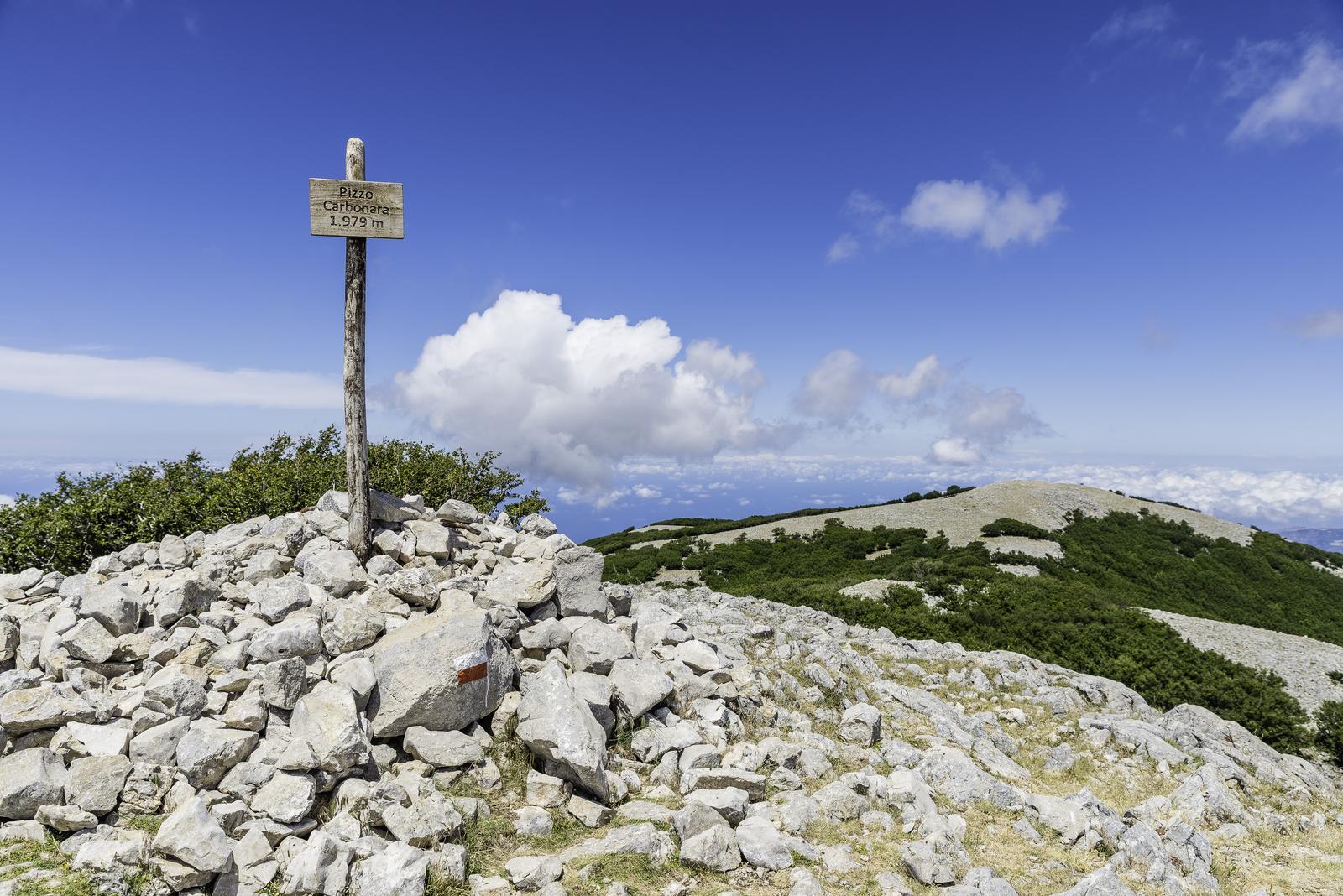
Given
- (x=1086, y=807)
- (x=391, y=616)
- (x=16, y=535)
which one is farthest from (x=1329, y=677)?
(x=16, y=535)

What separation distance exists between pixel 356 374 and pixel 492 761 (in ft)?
24.0

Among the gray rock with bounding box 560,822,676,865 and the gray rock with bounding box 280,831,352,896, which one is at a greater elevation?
the gray rock with bounding box 280,831,352,896

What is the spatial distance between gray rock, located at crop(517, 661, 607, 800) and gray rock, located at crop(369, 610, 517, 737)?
686 mm

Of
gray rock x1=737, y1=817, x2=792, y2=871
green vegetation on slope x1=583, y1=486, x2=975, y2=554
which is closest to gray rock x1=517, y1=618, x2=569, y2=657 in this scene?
gray rock x1=737, y1=817, x2=792, y2=871

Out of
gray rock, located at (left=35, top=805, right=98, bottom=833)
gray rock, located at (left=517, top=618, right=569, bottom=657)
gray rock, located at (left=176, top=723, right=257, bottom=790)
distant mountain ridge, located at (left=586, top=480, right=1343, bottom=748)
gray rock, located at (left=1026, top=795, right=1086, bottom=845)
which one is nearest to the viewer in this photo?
A: gray rock, located at (left=35, top=805, right=98, bottom=833)

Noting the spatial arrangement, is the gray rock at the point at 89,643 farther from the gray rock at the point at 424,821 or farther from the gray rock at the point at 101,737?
the gray rock at the point at 424,821

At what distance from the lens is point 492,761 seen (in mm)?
8836

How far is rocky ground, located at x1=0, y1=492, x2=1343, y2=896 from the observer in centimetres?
705

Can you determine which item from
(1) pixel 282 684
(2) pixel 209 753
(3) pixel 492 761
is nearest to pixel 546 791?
(3) pixel 492 761

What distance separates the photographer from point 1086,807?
10.0 m

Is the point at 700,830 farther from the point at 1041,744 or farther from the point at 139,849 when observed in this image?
the point at 1041,744

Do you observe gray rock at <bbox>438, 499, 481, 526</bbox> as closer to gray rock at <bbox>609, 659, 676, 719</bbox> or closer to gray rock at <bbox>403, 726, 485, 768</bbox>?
gray rock at <bbox>609, 659, 676, 719</bbox>

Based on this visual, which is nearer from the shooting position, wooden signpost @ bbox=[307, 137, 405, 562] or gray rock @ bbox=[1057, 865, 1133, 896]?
gray rock @ bbox=[1057, 865, 1133, 896]

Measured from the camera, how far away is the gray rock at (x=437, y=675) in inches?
344
